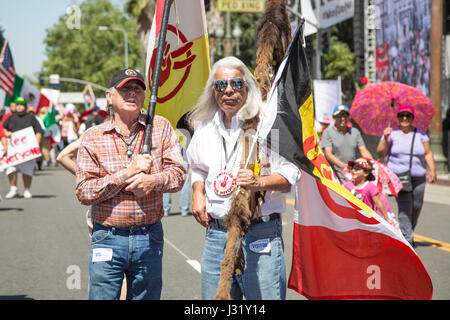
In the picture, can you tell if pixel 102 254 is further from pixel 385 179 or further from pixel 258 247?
pixel 385 179

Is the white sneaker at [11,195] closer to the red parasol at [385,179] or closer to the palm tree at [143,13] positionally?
the red parasol at [385,179]

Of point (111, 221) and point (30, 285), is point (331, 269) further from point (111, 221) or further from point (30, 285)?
point (30, 285)

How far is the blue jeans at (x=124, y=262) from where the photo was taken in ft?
12.2

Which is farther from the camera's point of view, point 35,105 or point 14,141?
point 35,105

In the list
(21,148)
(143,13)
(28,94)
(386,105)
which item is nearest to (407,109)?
(386,105)

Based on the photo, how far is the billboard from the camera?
67.8 ft

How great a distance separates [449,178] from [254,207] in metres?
14.2

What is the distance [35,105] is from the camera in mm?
21047

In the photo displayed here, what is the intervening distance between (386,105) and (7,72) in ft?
44.0

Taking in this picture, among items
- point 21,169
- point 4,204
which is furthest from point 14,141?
point 4,204

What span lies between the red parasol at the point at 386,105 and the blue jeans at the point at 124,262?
17.8 feet

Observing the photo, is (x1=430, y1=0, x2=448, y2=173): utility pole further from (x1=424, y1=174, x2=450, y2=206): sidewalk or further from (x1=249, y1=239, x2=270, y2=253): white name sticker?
(x1=249, y1=239, x2=270, y2=253): white name sticker

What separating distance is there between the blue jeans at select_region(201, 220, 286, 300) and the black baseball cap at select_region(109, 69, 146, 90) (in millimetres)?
931
